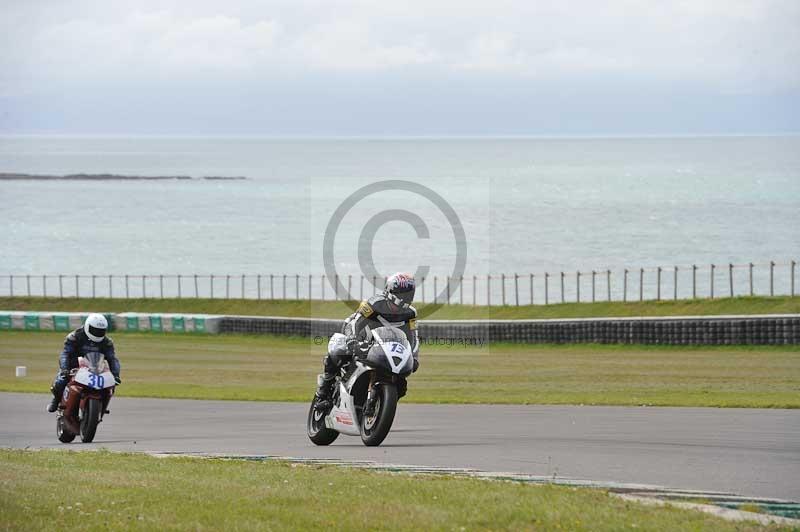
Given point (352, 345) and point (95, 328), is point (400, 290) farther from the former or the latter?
point (95, 328)

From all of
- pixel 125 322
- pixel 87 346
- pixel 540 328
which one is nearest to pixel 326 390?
pixel 87 346

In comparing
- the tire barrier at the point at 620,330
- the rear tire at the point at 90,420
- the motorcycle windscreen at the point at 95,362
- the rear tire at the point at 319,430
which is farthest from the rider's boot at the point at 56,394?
the tire barrier at the point at 620,330

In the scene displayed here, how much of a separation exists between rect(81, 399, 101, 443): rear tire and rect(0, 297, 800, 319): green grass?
37084 millimetres

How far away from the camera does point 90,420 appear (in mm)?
19438

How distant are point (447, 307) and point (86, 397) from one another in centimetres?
5109

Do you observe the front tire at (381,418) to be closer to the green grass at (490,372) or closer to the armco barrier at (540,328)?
the green grass at (490,372)

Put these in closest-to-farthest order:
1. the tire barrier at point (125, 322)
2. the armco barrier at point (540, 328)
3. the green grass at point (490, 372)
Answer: the green grass at point (490, 372) → the armco barrier at point (540, 328) → the tire barrier at point (125, 322)

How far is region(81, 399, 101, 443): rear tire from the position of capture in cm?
1942

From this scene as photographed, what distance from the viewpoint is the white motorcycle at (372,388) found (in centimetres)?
1641

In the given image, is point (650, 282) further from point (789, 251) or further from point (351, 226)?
point (351, 226)

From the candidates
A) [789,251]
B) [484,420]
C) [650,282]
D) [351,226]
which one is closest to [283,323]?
[484,420]

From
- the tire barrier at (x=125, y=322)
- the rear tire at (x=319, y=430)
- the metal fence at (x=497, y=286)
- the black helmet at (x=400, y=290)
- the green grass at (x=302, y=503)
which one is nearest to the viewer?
the green grass at (x=302, y=503)

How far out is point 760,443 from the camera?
16297 millimetres

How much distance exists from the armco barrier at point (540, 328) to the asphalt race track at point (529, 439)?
68.1ft
